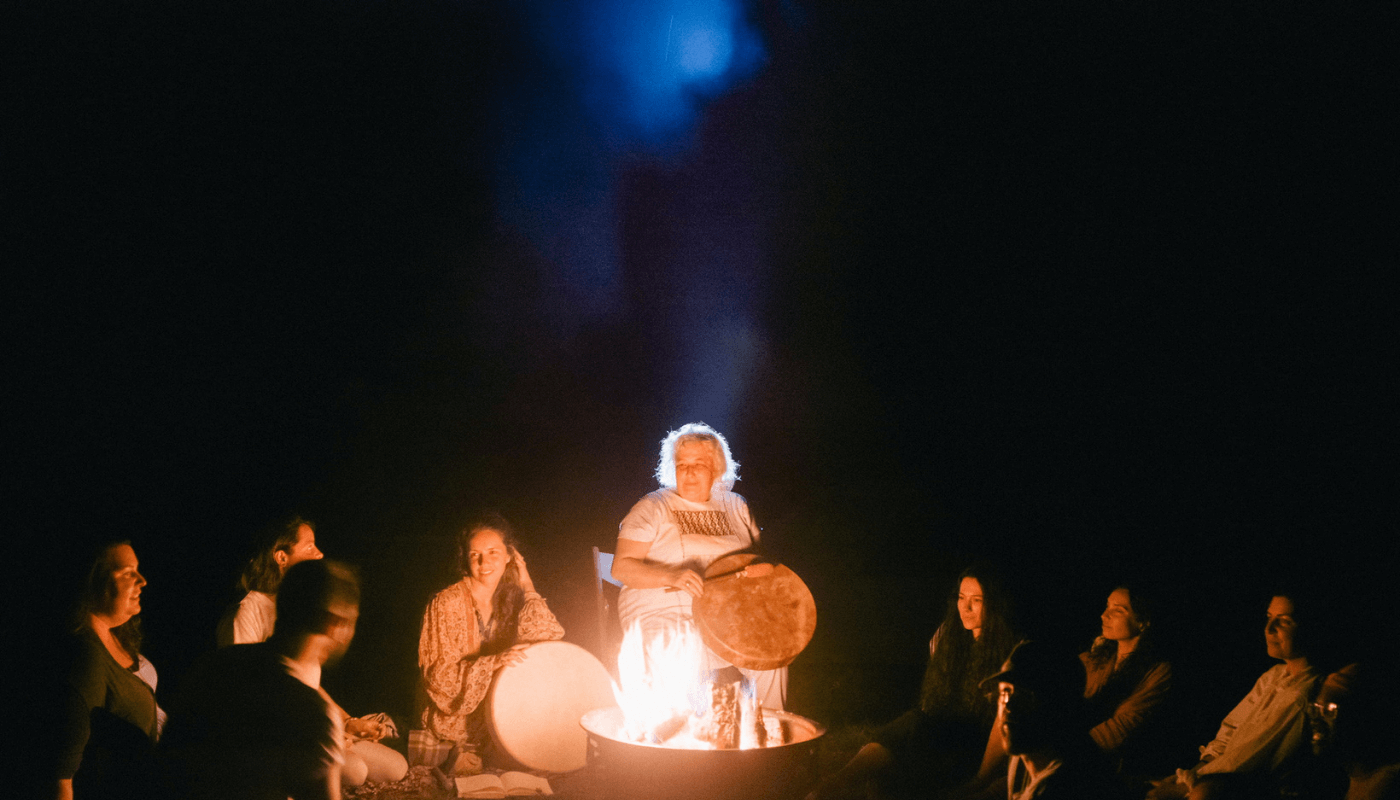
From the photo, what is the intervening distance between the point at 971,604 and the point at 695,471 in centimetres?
172

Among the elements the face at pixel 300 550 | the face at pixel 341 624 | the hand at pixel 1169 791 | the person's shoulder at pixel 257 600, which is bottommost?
the hand at pixel 1169 791

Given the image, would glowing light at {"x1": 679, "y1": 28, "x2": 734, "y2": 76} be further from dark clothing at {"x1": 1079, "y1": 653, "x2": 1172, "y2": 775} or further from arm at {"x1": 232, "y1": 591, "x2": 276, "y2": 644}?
dark clothing at {"x1": 1079, "y1": 653, "x2": 1172, "y2": 775}

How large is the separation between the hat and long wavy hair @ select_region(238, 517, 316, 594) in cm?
374

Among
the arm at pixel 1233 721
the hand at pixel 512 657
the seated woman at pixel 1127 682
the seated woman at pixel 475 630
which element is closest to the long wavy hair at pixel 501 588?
the seated woman at pixel 475 630

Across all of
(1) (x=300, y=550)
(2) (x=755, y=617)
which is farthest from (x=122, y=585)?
(2) (x=755, y=617)

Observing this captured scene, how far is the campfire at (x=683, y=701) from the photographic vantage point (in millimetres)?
3664

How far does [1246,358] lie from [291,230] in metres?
9.21

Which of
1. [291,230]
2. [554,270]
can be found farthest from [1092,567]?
[291,230]

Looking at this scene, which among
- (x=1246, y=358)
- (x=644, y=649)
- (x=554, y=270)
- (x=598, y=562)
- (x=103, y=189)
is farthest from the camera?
(x=554, y=270)

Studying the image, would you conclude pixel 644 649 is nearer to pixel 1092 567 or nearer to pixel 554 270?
pixel 1092 567

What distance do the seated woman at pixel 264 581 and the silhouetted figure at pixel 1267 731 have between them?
441 centimetres

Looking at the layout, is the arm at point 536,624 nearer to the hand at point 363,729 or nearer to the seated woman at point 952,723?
the hand at point 363,729

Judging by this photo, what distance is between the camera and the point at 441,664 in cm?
467

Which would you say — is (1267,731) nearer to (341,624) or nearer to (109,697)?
(341,624)
